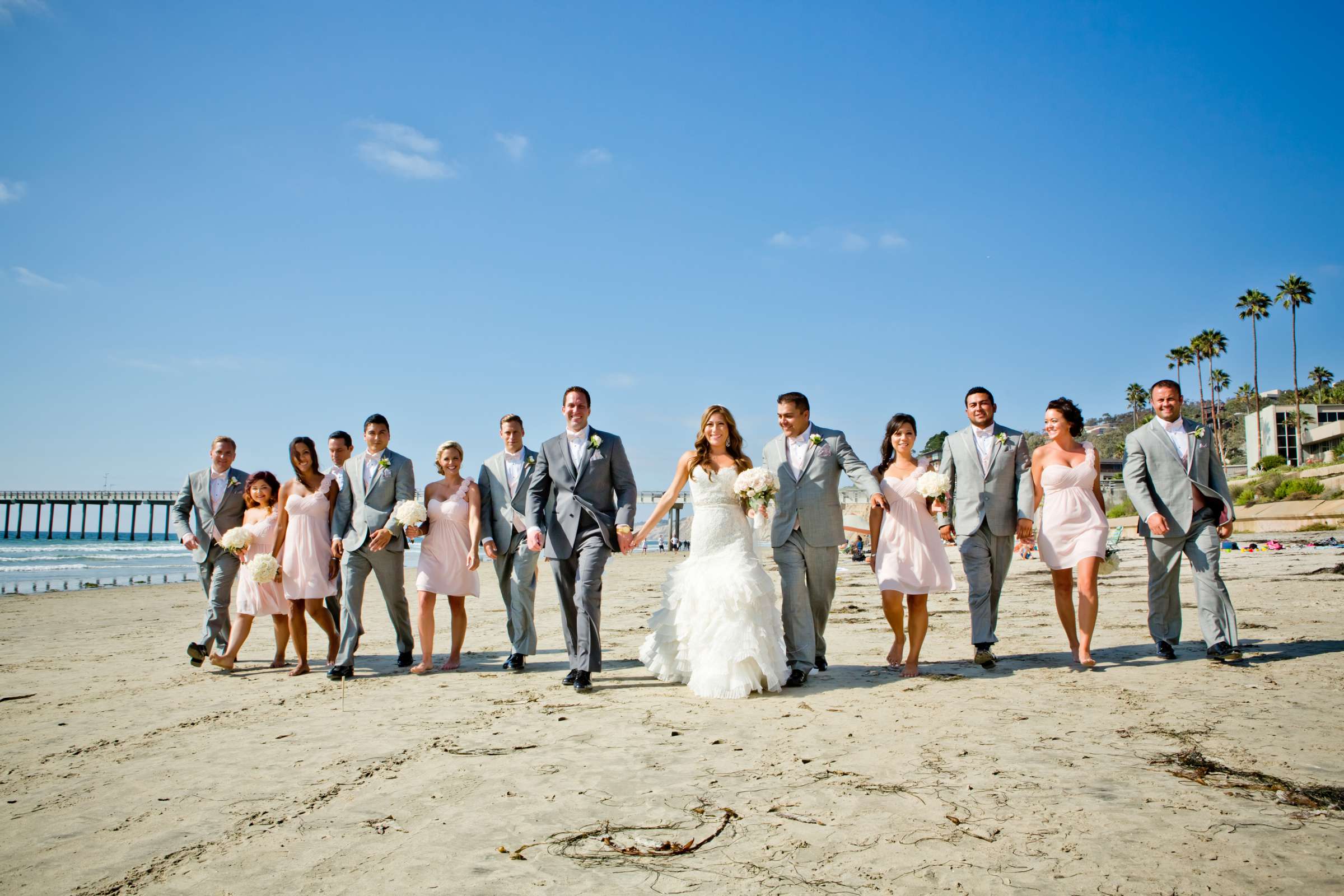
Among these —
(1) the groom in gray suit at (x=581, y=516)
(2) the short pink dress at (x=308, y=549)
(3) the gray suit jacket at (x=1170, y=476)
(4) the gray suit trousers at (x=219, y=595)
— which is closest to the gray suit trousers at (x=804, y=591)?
(1) the groom in gray suit at (x=581, y=516)

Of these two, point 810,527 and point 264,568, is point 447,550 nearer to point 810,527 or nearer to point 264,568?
point 264,568

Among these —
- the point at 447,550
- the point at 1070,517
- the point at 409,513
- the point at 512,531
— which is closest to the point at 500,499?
the point at 512,531

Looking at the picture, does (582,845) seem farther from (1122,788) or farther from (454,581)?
(454,581)

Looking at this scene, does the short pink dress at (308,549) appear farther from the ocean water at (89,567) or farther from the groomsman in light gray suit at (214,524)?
the ocean water at (89,567)

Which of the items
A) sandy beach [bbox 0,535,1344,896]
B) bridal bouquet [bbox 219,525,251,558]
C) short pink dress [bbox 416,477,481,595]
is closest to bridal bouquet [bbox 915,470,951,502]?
sandy beach [bbox 0,535,1344,896]

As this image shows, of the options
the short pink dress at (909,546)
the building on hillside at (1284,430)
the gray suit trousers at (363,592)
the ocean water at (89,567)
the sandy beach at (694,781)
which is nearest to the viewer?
the sandy beach at (694,781)

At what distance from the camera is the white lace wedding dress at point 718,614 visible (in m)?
6.45

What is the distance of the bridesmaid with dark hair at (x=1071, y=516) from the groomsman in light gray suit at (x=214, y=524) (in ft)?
26.8

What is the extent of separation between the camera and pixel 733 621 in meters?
6.54

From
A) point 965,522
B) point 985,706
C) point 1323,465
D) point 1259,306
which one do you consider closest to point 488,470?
point 965,522

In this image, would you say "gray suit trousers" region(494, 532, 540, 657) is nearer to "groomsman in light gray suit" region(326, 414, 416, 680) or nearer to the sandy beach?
the sandy beach

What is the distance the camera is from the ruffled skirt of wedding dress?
6.44 metres

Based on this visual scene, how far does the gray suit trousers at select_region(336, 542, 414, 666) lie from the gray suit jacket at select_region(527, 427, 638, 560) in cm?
158

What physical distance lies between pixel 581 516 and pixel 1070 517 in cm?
426
